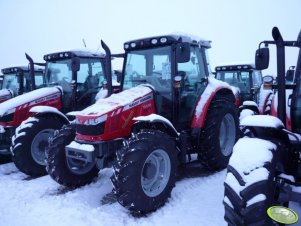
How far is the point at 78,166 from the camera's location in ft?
15.9

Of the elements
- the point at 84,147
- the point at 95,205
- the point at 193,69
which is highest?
the point at 193,69

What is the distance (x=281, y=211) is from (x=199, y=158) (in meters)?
3.16

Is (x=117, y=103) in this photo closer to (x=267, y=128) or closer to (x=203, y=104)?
(x=203, y=104)

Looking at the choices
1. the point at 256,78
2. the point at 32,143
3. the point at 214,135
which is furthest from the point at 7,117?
the point at 256,78

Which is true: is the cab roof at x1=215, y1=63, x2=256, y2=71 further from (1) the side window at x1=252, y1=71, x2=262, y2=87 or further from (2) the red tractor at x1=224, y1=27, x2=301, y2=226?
(2) the red tractor at x1=224, y1=27, x2=301, y2=226

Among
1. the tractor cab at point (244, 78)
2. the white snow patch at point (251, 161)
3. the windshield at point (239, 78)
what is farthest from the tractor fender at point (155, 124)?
the windshield at point (239, 78)

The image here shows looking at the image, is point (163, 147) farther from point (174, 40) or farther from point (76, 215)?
point (174, 40)

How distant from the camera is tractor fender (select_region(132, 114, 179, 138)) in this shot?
4074 millimetres

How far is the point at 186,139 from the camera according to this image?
4.80 metres

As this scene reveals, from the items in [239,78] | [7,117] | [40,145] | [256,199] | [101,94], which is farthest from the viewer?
[239,78]

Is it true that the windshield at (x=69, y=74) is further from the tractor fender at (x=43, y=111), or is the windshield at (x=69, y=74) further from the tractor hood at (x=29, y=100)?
the tractor fender at (x=43, y=111)

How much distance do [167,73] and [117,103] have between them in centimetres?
102

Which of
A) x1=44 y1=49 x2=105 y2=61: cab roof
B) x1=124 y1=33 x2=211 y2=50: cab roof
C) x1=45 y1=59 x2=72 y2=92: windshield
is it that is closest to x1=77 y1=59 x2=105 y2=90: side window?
x1=44 y1=49 x2=105 y2=61: cab roof

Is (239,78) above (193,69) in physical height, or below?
below
